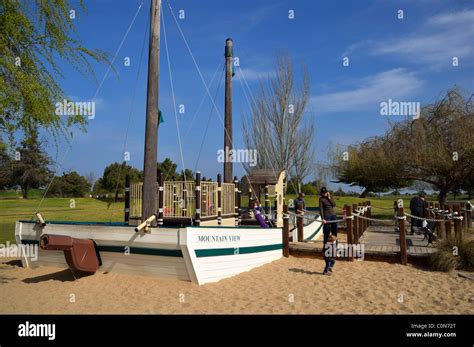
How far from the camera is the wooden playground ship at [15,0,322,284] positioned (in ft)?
26.8

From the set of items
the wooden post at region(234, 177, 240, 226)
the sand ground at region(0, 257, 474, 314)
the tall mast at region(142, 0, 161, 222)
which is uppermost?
the tall mast at region(142, 0, 161, 222)

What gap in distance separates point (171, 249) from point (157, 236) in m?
0.42

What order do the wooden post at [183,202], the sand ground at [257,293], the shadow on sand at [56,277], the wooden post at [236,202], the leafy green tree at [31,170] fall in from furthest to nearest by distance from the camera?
the leafy green tree at [31,170]
the wooden post at [236,202]
the wooden post at [183,202]
the shadow on sand at [56,277]
the sand ground at [257,293]

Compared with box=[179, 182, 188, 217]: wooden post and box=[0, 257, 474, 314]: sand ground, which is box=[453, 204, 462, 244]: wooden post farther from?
box=[179, 182, 188, 217]: wooden post

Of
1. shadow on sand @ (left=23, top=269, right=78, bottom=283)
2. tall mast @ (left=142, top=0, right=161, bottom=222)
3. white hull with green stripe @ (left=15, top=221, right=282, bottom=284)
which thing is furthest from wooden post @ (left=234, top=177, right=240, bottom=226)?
shadow on sand @ (left=23, top=269, right=78, bottom=283)

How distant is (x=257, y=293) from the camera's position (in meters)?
7.88

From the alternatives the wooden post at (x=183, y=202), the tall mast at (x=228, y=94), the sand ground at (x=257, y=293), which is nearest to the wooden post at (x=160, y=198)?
the wooden post at (x=183, y=202)

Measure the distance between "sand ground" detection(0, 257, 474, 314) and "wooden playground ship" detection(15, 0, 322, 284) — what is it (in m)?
0.33

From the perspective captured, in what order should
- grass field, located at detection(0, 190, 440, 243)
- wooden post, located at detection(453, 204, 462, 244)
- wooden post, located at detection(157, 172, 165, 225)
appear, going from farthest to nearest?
1. grass field, located at detection(0, 190, 440, 243)
2. wooden post, located at detection(453, 204, 462, 244)
3. wooden post, located at detection(157, 172, 165, 225)

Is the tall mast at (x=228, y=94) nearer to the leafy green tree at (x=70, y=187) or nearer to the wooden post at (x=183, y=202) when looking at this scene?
the wooden post at (x=183, y=202)

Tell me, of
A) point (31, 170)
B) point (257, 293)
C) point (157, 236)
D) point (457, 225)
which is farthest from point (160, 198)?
point (31, 170)

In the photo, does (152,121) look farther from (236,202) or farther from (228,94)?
(228,94)

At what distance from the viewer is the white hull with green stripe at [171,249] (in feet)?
26.6
